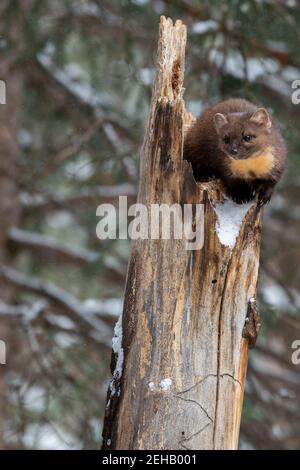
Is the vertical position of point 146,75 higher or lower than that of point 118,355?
higher

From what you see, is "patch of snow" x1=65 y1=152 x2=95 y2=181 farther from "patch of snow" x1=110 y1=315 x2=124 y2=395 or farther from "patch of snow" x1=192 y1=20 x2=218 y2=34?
"patch of snow" x1=110 y1=315 x2=124 y2=395

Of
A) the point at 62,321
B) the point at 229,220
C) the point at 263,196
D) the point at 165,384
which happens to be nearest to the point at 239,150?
the point at 263,196

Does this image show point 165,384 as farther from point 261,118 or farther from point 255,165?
point 261,118

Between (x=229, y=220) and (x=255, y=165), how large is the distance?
3.47ft

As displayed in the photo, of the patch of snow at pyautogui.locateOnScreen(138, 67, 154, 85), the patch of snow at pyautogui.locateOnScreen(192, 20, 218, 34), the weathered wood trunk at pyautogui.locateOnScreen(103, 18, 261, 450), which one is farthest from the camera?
the patch of snow at pyautogui.locateOnScreen(138, 67, 154, 85)

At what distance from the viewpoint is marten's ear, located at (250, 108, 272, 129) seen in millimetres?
5786

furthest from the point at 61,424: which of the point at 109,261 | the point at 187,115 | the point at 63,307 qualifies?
the point at 187,115

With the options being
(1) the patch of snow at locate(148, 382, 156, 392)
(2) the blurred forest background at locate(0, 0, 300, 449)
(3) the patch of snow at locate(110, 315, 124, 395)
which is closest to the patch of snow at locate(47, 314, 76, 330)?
(2) the blurred forest background at locate(0, 0, 300, 449)

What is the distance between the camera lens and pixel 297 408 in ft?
35.7

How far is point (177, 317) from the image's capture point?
446 cm

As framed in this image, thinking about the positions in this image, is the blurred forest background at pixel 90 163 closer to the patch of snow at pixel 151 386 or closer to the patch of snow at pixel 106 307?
the patch of snow at pixel 106 307

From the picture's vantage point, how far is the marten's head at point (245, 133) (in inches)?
226
